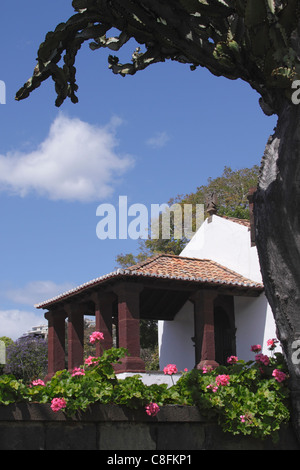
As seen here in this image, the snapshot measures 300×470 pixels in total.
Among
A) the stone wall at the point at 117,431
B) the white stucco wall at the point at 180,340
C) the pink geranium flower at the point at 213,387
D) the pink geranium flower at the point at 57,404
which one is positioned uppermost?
the white stucco wall at the point at 180,340

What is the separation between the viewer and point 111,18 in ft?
21.7

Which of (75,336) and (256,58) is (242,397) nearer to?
(256,58)

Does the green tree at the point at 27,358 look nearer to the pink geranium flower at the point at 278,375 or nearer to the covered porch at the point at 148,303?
the covered porch at the point at 148,303

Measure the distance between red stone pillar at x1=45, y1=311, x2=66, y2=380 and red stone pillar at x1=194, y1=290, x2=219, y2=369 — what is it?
529 centimetres

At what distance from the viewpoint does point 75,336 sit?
1955cm

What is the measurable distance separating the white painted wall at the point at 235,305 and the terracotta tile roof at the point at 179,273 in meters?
0.56

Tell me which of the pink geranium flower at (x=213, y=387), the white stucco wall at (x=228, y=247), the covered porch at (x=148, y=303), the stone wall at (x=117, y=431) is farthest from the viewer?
the white stucco wall at (x=228, y=247)

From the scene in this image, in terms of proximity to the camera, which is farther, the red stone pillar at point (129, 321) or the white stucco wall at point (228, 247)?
the white stucco wall at point (228, 247)

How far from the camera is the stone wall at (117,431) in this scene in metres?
5.52

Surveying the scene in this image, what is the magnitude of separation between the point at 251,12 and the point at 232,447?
4.51 m

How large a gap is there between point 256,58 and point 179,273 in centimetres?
1241

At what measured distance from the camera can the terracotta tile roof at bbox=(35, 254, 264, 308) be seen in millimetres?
16922

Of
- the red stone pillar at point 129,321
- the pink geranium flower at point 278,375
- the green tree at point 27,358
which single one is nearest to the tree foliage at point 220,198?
the green tree at point 27,358
